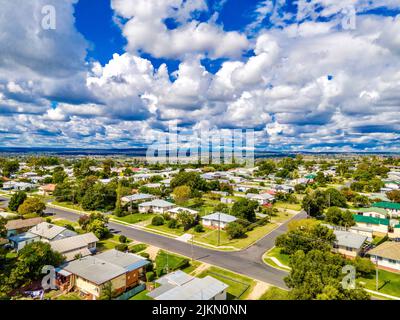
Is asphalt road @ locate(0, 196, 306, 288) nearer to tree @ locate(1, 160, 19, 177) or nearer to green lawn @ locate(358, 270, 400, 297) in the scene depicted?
green lawn @ locate(358, 270, 400, 297)

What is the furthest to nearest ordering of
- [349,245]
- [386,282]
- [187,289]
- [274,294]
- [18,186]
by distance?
[18,186], [349,245], [386,282], [274,294], [187,289]

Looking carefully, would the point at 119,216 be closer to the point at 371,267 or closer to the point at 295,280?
the point at 295,280

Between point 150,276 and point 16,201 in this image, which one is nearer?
point 150,276

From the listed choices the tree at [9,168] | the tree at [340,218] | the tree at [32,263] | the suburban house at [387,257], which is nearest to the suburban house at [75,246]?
the tree at [32,263]

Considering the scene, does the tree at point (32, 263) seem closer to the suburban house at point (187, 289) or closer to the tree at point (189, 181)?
the suburban house at point (187, 289)

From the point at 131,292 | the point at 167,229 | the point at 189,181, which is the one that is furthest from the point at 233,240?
the point at 189,181

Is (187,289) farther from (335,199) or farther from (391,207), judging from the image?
(391,207)
